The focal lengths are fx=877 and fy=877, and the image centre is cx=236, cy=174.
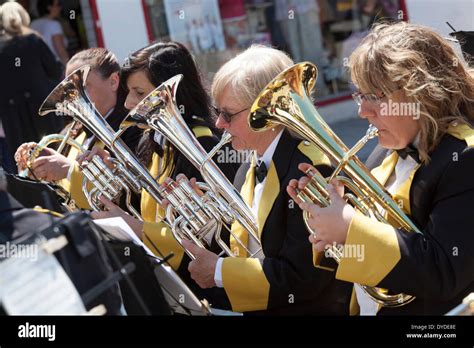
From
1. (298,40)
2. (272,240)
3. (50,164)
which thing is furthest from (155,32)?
(272,240)

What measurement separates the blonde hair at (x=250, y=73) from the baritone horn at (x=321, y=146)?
0.26 meters

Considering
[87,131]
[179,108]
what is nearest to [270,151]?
[179,108]

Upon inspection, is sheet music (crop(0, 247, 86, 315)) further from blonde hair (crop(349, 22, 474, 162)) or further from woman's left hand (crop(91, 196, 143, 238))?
woman's left hand (crop(91, 196, 143, 238))

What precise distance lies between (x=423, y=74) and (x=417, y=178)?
0.99 feet

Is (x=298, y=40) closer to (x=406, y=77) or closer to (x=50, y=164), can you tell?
(x=50, y=164)

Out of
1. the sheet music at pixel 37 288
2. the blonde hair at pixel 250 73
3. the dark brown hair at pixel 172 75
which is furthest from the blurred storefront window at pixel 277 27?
the sheet music at pixel 37 288

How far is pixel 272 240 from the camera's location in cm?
292

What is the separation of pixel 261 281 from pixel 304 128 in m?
→ 0.57

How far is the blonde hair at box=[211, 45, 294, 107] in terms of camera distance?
3.03m

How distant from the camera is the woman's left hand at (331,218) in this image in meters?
2.50

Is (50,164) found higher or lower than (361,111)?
lower

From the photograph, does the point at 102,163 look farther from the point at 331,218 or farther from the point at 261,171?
the point at 331,218

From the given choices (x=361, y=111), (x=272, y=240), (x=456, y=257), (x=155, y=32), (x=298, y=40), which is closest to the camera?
(x=456, y=257)

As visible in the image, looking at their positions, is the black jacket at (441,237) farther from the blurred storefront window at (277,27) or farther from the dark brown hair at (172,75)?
the blurred storefront window at (277,27)
